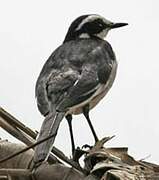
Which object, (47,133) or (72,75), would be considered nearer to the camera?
(47,133)

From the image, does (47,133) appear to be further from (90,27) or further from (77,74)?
(90,27)

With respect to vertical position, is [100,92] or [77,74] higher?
[77,74]

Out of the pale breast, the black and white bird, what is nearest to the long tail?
the black and white bird

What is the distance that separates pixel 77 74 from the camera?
426 centimetres

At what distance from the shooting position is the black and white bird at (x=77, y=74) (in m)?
3.76

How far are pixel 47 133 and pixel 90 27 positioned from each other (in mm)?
2685

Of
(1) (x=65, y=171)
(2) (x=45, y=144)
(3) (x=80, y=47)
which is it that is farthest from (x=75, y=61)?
(1) (x=65, y=171)

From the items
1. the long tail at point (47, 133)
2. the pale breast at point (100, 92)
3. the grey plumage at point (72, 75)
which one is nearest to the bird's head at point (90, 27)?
the grey plumage at point (72, 75)

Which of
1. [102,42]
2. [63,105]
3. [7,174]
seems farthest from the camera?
[102,42]

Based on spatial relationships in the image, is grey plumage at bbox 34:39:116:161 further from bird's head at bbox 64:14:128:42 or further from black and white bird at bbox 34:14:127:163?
bird's head at bbox 64:14:128:42

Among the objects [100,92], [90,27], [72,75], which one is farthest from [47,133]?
[90,27]

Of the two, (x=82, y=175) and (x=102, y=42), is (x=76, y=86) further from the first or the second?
(x=82, y=175)

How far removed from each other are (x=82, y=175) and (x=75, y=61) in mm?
2428

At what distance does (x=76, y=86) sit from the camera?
4055 millimetres
